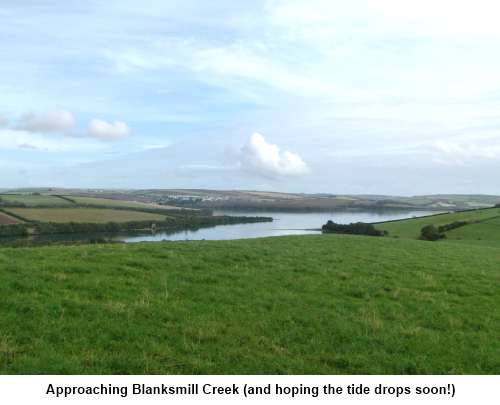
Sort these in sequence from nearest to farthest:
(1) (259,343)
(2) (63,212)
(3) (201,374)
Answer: (3) (201,374), (1) (259,343), (2) (63,212)

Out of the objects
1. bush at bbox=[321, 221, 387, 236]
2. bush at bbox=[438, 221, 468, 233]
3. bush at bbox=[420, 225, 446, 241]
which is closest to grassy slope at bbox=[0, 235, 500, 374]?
bush at bbox=[420, 225, 446, 241]

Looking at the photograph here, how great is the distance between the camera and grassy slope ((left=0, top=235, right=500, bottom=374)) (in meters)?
7.52

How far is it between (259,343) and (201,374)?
1644 millimetres

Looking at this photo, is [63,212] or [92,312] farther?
[63,212]

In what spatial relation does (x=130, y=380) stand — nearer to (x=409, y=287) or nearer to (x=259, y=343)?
(x=259, y=343)

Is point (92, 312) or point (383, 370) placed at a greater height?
point (92, 312)

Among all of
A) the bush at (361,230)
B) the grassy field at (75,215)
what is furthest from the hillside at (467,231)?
the grassy field at (75,215)

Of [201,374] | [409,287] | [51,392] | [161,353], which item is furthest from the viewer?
[409,287]

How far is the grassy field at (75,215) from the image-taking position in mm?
94875

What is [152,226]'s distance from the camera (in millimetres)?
104812

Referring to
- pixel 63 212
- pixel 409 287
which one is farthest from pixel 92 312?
pixel 63 212

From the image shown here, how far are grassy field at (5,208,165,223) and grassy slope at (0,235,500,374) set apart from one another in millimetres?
86600

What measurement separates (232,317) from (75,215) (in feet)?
332

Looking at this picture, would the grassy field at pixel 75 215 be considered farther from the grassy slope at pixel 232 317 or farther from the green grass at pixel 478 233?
the grassy slope at pixel 232 317
